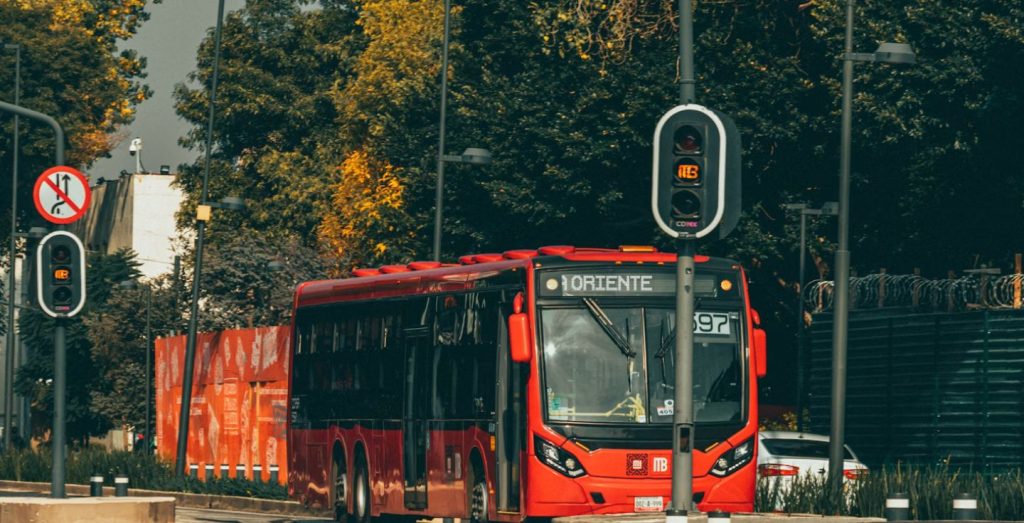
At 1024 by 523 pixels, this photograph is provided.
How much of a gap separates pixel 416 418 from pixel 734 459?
14.1ft

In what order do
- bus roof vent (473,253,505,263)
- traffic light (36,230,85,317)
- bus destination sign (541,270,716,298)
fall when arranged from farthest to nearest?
bus roof vent (473,253,505,263)
traffic light (36,230,85,317)
bus destination sign (541,270,716,298)

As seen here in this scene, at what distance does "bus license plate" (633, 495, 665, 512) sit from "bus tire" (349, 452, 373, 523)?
5717mm

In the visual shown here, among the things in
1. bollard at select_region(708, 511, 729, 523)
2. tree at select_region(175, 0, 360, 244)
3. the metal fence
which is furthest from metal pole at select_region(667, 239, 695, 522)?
tree at select_region(175, 0, 360, 244)

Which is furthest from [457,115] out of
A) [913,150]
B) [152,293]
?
[152,293]

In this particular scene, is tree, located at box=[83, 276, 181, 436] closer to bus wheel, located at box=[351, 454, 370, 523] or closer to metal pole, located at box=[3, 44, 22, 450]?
metal pole, located at box=[3, 44, 22, 450]

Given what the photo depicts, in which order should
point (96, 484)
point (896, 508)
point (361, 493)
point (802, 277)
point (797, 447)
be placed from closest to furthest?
point (896, 508), point (96, 484), point (361, 493), point (797, 447), point (802, 277)

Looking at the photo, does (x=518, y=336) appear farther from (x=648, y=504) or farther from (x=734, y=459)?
(x=734, y=459)

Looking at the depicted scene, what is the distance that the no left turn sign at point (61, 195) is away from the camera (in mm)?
21594

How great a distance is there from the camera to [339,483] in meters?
26.6

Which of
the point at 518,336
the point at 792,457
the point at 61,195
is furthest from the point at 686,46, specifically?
the point at 792,457

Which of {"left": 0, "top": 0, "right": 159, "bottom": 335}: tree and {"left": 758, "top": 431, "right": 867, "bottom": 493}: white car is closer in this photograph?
{"left": 758, "top": 431, "right": 867, "bottom": 493}: white car

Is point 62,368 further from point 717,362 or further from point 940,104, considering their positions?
point 940,104

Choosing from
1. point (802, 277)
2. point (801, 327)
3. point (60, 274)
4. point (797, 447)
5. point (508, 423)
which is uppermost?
point (802, 277)

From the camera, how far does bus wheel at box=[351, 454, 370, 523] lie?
83.8 ft
